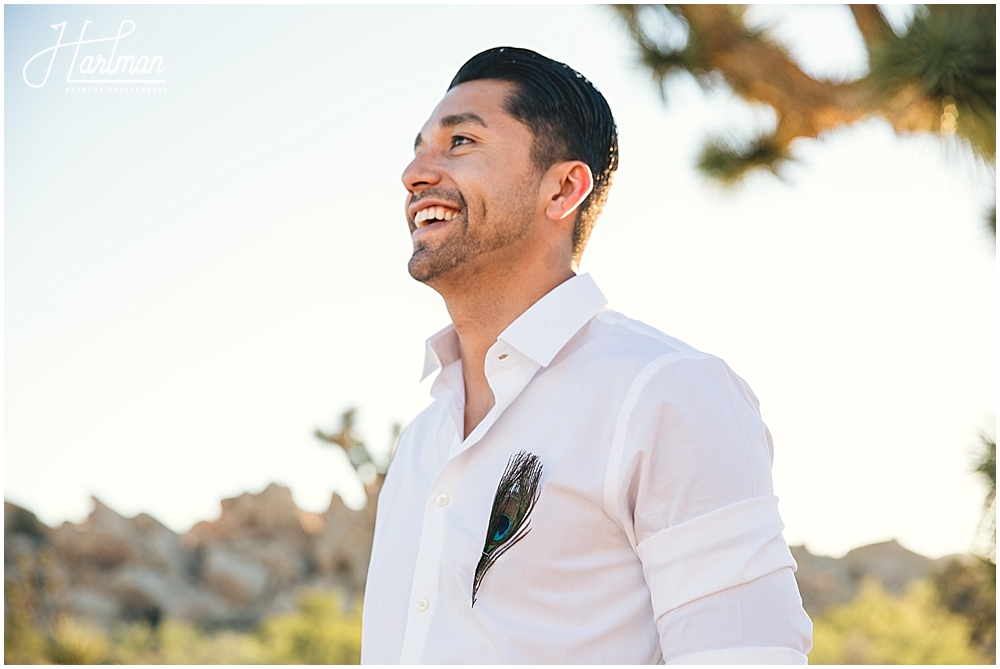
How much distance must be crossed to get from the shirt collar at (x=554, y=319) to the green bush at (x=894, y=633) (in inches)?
424

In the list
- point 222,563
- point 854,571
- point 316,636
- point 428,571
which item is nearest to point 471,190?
point 428,571

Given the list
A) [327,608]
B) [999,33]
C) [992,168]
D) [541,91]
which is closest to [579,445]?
[541,91]

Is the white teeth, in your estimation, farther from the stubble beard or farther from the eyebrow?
the eyebrow

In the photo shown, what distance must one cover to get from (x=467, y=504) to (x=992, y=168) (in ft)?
13.5

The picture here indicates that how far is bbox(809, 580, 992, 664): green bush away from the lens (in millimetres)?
11516

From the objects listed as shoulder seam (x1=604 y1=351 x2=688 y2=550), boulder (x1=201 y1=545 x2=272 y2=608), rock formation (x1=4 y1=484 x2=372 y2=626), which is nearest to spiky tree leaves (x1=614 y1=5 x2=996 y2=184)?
shoulder seam (x1=604 y1=351 x2=688 y2=550)

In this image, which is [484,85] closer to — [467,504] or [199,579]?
[467,504]

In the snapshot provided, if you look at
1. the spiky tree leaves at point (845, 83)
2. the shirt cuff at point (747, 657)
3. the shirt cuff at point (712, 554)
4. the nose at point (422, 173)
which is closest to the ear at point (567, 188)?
the nose at point (422, 173)

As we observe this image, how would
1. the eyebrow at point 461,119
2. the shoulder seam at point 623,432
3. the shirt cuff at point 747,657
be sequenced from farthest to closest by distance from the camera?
1. the eyebrow at point 461,119
2. the shoulder seam at point 623,432
3. the shirt cuff at point 747,657

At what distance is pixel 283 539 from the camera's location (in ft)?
55.1

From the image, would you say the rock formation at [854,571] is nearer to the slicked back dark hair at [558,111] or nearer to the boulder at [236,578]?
the boulder at [236,578]

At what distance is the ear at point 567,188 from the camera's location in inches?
74.9

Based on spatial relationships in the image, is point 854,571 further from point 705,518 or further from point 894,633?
point 705,518

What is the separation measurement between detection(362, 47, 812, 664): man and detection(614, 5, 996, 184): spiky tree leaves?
10.2 ft
